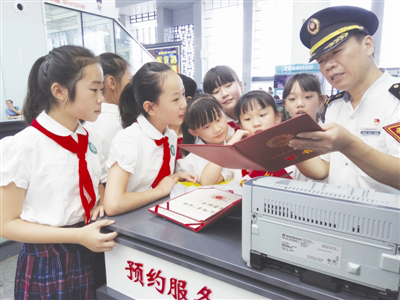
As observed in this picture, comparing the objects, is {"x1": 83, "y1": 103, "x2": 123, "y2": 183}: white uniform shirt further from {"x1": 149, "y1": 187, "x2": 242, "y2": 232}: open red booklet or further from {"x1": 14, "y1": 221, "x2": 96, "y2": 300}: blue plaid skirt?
{"x1": 149, "y1": 187, "x2": 242, "y2": 232}: open red booklet

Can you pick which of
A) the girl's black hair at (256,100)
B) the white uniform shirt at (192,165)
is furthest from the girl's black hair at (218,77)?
the white uniform shirt at (192,165)

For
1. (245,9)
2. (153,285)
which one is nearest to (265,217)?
(153,285)

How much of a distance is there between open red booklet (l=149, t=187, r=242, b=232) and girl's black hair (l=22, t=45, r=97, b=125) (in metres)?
0.61

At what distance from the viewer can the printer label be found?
0.63 metres

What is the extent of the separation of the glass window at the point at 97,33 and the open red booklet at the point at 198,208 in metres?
4.79

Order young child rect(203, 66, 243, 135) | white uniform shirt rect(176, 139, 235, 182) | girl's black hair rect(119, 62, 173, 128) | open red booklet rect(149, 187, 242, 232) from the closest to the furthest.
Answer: open red booklet rect(149, 187, 242, 232) → girl's black hair rect(119, 62, 173, 128) → white uniform shirt rect(176, 139, 235, 182) → young child rect(203, 66, 243, 135)

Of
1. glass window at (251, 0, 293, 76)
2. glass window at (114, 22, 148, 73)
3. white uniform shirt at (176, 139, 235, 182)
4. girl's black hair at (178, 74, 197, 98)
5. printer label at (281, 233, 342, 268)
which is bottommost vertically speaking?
white uniform shirt at (176, 139, 235, 182)

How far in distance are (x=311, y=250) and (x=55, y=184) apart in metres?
0.96

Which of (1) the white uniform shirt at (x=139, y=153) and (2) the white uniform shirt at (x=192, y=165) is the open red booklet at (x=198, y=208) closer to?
(1) the white uniform shirt at (x=139, y=153)

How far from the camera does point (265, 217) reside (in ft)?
2.35

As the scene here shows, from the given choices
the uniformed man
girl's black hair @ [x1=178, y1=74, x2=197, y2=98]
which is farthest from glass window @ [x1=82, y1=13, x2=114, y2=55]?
the uniformed man

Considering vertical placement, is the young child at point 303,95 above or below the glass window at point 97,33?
below

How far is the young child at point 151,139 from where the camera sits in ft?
4.19

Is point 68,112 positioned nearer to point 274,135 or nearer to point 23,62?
point 274,135
